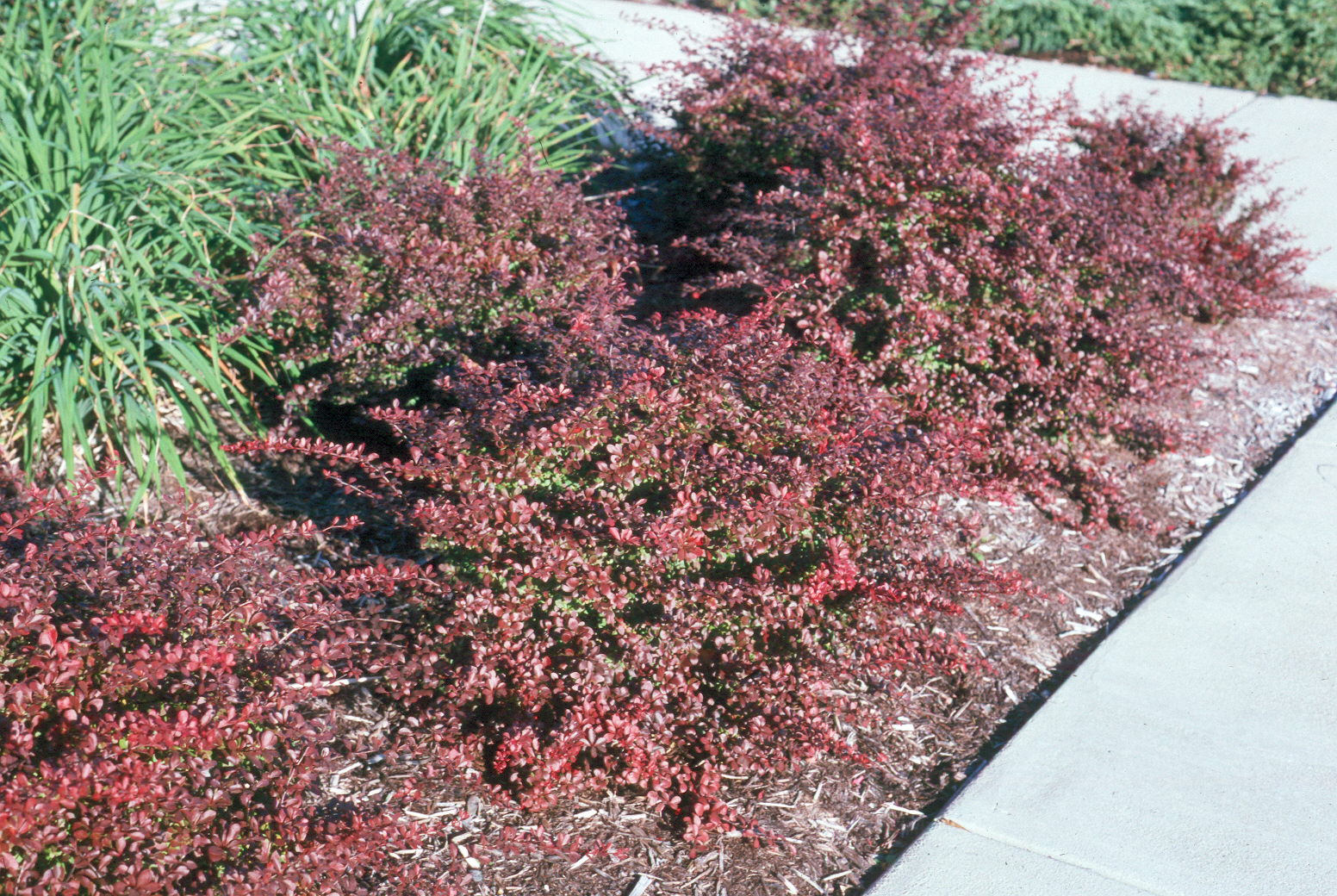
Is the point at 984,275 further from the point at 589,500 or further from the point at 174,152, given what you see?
the point at 174,152

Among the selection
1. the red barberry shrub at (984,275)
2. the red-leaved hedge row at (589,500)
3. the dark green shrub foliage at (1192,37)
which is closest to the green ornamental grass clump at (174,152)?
the red-leaved hedge row at (589,500)

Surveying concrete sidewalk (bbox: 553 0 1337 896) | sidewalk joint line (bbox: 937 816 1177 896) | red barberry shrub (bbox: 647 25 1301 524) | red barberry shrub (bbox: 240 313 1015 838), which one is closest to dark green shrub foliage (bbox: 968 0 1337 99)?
red barberry shrub (bbox: 647 25 1301 524)

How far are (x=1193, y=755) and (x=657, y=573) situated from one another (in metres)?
1.53

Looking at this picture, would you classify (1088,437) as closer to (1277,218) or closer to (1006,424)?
(1006,424)

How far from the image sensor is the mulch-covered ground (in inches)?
103

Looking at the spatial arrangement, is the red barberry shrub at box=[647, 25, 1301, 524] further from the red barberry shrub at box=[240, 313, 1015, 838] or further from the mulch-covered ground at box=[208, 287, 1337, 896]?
the red barberry shrub at box=[240, 313, 1015, 838]

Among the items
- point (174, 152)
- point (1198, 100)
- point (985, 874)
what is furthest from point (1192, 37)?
point (985, 874)

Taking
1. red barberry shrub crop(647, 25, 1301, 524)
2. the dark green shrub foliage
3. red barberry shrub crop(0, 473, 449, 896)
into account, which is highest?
the dark green shrub foliage

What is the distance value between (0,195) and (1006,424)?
12.0 ft

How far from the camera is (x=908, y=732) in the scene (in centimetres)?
311

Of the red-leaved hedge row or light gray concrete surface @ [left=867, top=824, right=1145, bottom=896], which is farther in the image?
light gray concrete surface @ [left=867, top=824, right=1145, bottom=896]

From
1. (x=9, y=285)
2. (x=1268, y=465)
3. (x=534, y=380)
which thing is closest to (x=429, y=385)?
(x=534, y=380)

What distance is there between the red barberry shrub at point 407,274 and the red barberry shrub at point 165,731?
115 cm

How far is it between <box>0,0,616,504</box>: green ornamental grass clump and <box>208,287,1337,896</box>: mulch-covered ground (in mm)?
509
